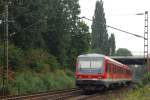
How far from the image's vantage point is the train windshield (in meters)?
32.0

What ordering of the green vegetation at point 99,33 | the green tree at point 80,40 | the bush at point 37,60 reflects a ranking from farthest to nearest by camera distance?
the green vegetation at point 99,33 < the green tree at point 80,40 < the bush at point 37,60

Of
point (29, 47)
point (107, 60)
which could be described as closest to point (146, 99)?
point (107, 60)

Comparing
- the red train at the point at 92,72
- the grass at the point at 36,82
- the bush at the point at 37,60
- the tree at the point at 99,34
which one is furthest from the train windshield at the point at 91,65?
the tree at the point at 99,34

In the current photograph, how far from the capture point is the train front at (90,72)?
3159 cm

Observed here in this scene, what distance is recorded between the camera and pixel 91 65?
3219 centimetres

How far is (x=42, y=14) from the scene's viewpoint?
48219 mm

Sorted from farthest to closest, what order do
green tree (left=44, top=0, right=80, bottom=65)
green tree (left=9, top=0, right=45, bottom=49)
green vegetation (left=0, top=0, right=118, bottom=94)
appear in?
green tree (left=44, top=0, right=80, bottom=65) < green tree (left=9, top=0, right=45, bottom=49) < green vegetation (left=0, top=0, right=118, bottom=94)

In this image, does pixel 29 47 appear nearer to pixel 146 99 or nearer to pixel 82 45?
pixel 82 45

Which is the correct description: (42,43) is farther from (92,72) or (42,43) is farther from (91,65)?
(92,72)

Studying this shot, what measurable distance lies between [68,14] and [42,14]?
489 inches

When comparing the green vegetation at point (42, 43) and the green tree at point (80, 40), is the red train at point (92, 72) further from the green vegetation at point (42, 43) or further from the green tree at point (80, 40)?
the green tree at point (80, 40)

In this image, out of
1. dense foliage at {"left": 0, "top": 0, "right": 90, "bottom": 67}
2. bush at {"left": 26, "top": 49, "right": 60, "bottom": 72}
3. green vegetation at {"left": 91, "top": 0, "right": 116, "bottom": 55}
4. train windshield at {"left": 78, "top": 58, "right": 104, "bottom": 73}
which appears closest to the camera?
train windshield at {"left": 78, "top": 58, "right": 104, "bottom": 73}

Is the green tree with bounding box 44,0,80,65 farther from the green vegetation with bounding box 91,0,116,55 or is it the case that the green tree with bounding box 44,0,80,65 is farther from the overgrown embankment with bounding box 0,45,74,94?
the green vegetation with bounding box 91,0,116,55

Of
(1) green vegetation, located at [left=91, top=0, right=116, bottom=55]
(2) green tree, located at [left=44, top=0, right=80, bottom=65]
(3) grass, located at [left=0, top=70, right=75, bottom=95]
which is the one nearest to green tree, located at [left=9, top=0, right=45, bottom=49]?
(3) grass, located at [left=0, top=70, right=75, bottom=95]
